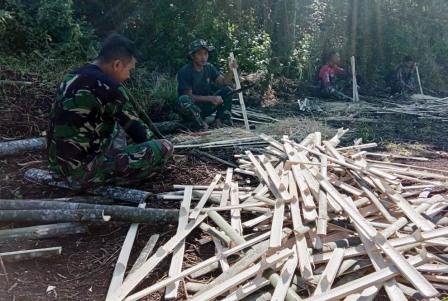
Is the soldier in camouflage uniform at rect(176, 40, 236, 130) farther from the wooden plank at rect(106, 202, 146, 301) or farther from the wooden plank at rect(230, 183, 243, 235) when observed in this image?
the wooden plank at rect(106, 202, 146, 301)

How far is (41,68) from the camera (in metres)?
5.89

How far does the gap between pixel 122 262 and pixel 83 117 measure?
127 centimetres

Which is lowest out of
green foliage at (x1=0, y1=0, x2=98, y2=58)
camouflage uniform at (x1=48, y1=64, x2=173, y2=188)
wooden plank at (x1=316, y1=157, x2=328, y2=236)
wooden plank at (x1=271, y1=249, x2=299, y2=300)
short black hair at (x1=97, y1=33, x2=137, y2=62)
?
wooden plank at (x1=271, y1=249, x2=299, y2=300)

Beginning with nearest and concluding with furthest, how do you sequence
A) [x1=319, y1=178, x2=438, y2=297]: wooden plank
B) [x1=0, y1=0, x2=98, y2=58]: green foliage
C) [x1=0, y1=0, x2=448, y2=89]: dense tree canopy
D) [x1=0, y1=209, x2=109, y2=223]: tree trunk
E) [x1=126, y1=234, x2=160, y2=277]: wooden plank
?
[x1=319, y1=178, x2=438, y2=297]: wooden plank, [x1=126, y1=234, x2=160, y2=277]: wooden plank, [x1=0, y1=209, x2=109, y2=223]: tree trunk, [x1=0, y1=0, x2=98, y2=58]: green foliage, [x1=0, y1=0, x2=448, y2=89]: dense tree canopy

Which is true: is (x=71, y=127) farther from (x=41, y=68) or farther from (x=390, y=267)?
(x=41, y=68)

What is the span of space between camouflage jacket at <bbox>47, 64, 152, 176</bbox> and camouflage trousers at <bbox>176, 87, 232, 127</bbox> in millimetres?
2139

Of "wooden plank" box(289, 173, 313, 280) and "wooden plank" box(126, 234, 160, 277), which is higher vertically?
"wooden plank" box(289, 173, 313, 280)

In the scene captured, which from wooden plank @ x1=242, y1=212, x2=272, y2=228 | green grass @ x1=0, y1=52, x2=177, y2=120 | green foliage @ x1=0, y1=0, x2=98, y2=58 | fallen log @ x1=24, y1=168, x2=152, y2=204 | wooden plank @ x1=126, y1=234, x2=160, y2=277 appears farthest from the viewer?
green foliage @ x1=0, y1=0, x2=98, y2=58

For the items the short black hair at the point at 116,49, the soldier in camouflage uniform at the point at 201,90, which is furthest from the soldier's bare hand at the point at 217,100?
the short black hair at the point at 116,49

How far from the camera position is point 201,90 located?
20.3ft

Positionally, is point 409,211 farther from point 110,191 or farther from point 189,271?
point 110,191

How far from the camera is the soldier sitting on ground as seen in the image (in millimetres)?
10703

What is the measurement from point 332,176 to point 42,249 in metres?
2.21

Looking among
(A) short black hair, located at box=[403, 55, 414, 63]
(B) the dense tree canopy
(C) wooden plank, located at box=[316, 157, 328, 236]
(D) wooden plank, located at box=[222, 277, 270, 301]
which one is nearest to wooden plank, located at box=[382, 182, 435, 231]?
(C) wooden plank, located at box=[316, 157, 328, 236]
